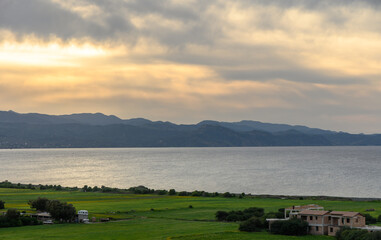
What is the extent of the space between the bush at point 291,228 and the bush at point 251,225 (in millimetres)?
2198

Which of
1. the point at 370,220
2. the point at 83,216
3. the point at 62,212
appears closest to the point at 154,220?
the point at 83,216

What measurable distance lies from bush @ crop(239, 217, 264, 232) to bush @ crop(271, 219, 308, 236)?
220 cm

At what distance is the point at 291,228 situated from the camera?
56812mm

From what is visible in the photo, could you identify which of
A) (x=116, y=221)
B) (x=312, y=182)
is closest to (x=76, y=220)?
(x=116, y=221)

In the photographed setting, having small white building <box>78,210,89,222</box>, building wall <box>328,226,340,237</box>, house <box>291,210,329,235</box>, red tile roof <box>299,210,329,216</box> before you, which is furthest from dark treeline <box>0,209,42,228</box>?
building wall <box>328,226,340,237</box>

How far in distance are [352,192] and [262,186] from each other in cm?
2558

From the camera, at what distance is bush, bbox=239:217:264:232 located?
2279 inches

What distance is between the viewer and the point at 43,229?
60875mm

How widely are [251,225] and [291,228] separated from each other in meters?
4.52

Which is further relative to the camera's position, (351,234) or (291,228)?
(291,228)

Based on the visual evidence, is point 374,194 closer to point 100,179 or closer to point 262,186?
point 262,186

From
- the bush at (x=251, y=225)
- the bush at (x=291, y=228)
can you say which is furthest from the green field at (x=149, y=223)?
the bush at (x=291, y=228)

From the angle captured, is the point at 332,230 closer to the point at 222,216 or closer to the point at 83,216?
the point at 222,216

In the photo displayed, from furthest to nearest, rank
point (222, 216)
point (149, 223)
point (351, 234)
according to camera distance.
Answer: point (222, 216), point (149, 223), point (351, 234)
